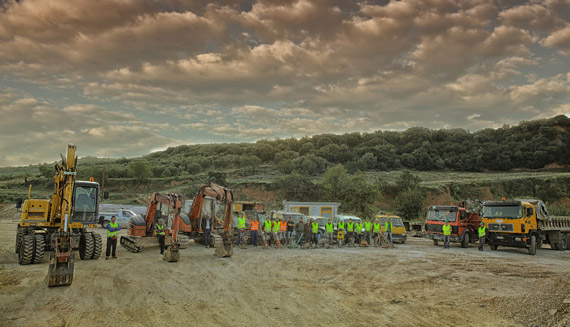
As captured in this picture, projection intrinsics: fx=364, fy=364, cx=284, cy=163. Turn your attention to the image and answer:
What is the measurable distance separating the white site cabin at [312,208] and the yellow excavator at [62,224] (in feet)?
51.5

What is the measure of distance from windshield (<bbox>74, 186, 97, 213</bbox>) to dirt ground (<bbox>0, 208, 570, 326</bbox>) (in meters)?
2.53

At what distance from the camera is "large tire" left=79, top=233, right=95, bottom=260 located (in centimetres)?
1309

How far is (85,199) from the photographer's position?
1477 centimetres

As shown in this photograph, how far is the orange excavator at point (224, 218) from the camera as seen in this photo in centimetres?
1476

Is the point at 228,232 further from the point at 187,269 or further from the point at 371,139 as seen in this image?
the point at 371,139

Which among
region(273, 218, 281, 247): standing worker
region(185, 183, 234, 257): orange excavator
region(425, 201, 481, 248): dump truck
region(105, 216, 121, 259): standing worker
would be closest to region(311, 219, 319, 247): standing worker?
region(273, 218, 281, 247): standing worker

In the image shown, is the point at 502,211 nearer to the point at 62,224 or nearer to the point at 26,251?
the point at 62,224

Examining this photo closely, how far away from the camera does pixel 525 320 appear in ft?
23.5

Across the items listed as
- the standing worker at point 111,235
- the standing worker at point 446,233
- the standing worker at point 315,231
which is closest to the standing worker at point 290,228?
the standing worker at point 315,231

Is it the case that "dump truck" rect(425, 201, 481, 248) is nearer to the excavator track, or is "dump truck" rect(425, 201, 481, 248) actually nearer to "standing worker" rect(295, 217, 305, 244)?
"standing worker" rect(295, 217, 305, 244)

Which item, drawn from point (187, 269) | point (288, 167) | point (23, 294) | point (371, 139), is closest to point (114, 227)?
point (187, 269)

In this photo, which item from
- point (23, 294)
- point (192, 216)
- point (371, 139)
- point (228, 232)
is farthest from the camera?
point (371, 139)

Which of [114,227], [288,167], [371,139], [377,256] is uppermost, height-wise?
[371,139]

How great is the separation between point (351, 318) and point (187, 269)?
6539mm
